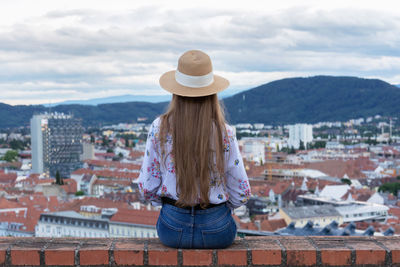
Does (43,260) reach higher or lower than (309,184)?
higher

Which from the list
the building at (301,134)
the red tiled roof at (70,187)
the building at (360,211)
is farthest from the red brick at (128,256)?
the building at (301,134)

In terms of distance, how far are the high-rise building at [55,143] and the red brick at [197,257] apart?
69.1m

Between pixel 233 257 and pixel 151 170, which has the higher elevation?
pixel 151 170

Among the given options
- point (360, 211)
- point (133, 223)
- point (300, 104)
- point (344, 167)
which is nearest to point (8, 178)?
point (133, 223)

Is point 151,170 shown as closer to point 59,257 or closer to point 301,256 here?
point 59,257

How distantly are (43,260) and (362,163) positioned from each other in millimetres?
71375

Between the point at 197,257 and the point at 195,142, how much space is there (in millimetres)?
429

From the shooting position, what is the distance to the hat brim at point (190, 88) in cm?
240

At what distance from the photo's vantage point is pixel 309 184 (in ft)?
167

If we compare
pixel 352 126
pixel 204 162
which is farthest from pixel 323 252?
pixel 352 126

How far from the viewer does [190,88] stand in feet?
7.98

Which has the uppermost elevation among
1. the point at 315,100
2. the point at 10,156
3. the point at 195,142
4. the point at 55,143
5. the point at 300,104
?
the point at 315,100

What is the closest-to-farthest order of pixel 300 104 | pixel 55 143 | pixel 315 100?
1. pixel 55 143
2. pixel 300 104
3. pixel 315 100

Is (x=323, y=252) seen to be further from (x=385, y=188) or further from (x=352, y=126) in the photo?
(x=352, y=126)
